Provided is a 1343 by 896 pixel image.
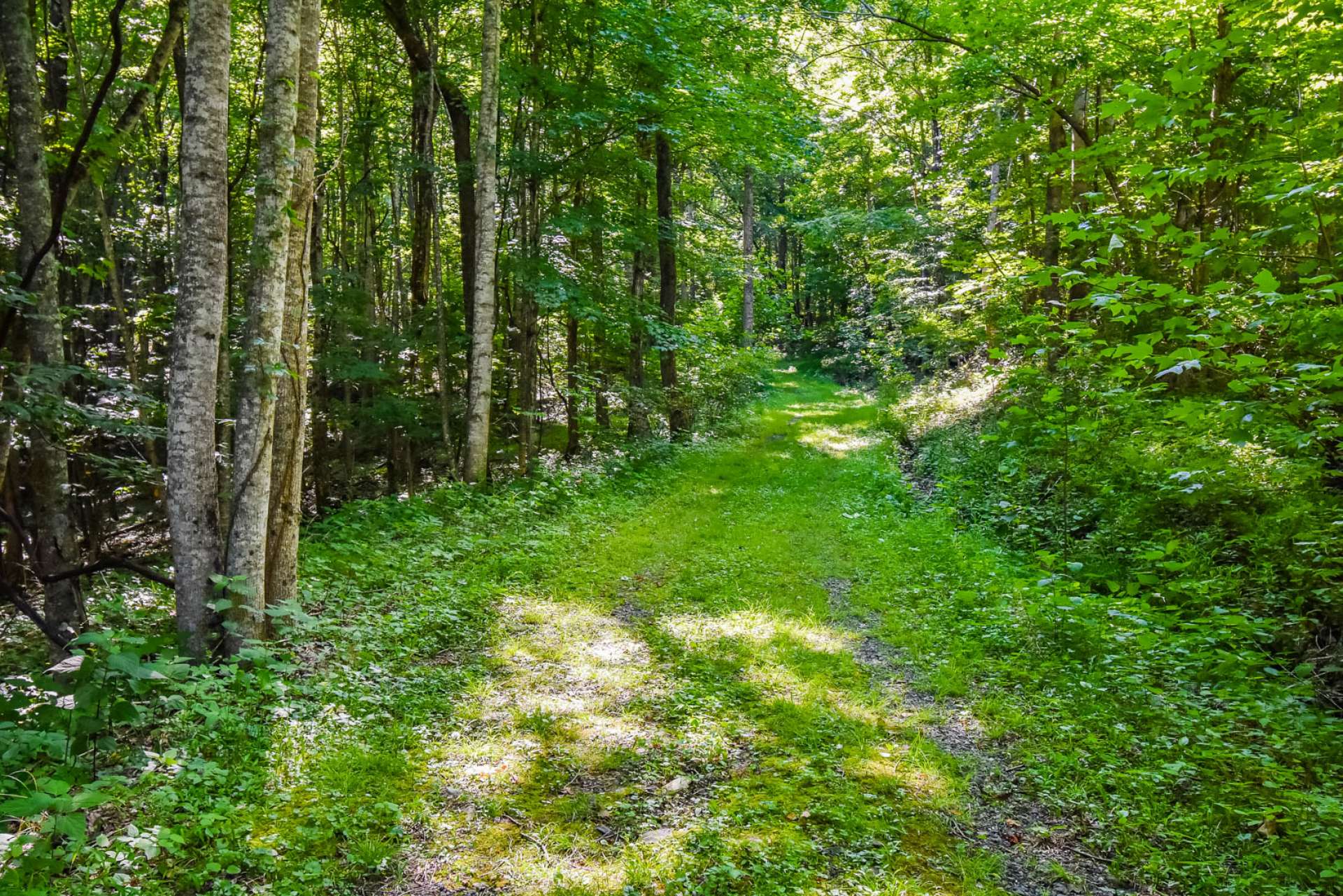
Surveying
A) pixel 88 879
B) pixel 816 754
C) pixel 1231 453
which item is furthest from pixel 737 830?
pixel 1231 453

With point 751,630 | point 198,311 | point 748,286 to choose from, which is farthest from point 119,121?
point 748,286

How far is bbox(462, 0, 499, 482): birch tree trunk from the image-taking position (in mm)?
9984

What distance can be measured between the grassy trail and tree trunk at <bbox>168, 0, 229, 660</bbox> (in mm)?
2082

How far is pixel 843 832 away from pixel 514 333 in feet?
52.2

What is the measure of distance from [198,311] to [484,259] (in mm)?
6175

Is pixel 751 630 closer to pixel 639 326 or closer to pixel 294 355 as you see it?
pixel 294 355

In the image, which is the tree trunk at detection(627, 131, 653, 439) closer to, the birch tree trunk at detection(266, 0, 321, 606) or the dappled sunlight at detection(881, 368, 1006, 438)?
the dappled sunlight at detection(881, 368, 1006, 438)

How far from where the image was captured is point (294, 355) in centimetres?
538

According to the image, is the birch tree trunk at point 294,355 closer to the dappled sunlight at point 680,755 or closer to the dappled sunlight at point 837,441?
the dappled sunlight at point 680,755

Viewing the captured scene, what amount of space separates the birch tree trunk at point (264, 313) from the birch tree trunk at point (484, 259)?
5.32 metres

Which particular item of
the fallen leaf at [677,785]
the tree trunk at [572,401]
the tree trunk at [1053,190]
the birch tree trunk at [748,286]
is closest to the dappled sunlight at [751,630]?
the fallen leaf at [677,785]

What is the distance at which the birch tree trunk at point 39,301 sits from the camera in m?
6.14

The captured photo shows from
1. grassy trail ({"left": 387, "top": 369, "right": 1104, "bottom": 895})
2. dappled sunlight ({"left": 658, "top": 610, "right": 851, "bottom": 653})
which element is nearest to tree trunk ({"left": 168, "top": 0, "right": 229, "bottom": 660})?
grassy trail ({"left": 387, "top": 369, "right": 1104, "bottom": 895})

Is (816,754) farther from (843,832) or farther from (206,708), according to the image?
(206,708)
